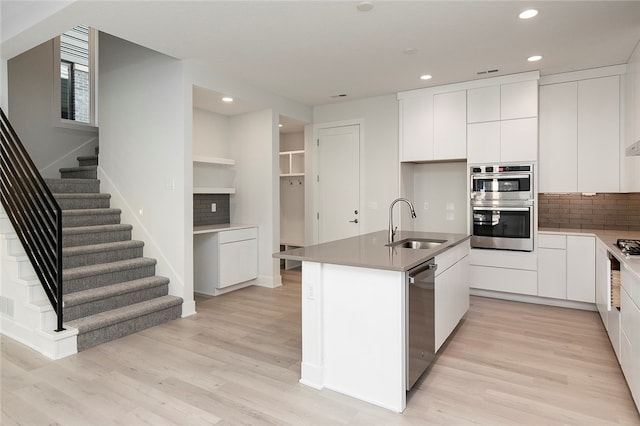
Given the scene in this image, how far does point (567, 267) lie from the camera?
167 inches

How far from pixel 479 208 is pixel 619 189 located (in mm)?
1408

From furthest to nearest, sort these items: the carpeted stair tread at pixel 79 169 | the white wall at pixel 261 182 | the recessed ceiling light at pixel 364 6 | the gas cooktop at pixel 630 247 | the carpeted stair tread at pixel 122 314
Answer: the white wall at pixel 261 182 < the carpeted stair tread at pixel 79 169 < the carpeted stair tread at pixel 122 314 < the recessed ceiling light at pixel 364 6 < the gas cooktop at pixel 630 247

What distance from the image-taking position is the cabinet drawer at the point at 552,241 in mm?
4250

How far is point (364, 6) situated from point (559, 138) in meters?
3.00

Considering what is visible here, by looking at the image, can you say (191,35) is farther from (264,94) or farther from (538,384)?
(538,384)

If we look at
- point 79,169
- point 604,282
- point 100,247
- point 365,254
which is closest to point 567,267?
point 604,282

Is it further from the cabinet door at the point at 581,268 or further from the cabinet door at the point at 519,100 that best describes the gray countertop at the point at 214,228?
the cabinet door at the point at 581,268

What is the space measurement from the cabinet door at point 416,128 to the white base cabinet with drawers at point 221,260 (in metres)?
2.43

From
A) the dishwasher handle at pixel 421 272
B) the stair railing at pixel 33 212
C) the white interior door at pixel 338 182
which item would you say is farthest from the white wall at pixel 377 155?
the stair railing at pixel 33 212

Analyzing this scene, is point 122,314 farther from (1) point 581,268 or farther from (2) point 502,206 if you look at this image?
(1) point 581,268

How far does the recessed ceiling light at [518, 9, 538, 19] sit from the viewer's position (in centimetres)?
293

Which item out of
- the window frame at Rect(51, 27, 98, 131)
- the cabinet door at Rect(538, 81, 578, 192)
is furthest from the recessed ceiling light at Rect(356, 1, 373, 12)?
the window frame at Rect(51, 27, 98, 131)

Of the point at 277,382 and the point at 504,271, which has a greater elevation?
the point at 504,271

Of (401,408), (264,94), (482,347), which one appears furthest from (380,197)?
(401,408)
